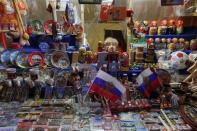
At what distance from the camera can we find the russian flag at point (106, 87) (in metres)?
2.59

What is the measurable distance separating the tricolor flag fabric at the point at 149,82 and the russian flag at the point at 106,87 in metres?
0.32

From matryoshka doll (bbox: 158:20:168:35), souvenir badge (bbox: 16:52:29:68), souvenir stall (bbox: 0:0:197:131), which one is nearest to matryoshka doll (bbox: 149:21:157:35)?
matryoshka doll (bbox: 158:20:168:35)

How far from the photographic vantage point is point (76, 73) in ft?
9.86

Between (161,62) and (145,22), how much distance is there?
59.7 inches

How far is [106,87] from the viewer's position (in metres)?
2.60

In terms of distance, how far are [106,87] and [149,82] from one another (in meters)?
0.48

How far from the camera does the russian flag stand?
2.59 m

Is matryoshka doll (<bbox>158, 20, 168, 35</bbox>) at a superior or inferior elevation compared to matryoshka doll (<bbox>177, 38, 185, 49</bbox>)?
superior

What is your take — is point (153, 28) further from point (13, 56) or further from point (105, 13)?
point (13, 56)

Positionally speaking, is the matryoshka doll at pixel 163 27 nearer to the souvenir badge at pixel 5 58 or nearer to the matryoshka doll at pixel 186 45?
the matryoshka doll at pixel 186 45

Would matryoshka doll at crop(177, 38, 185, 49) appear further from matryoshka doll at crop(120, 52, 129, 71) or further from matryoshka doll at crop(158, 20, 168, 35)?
matryoshka doll at crop(120, 52, 129, 71)

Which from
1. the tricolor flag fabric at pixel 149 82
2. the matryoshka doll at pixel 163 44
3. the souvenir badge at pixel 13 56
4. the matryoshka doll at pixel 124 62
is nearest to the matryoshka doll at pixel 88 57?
the matryoshka doll at pixel 124 62

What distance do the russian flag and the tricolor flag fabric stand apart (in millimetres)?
317

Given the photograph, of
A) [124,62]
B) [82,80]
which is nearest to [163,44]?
[124,62]
